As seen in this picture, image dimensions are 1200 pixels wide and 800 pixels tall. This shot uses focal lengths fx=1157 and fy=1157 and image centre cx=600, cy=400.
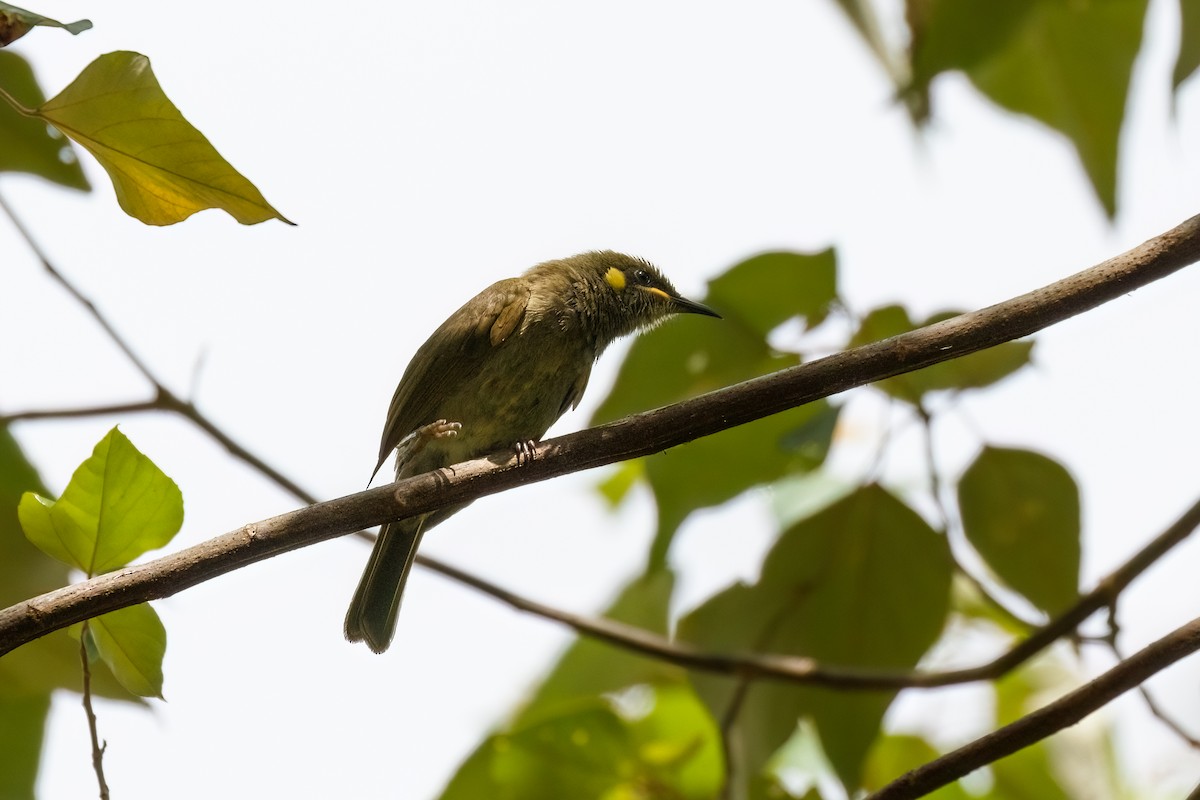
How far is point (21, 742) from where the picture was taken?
2.93 m

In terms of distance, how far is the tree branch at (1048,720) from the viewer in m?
2.34

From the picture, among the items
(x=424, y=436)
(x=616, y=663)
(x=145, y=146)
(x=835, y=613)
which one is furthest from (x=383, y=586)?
(x=145, y=146)

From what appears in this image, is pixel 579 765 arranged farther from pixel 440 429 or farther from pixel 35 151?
pixel 35 151

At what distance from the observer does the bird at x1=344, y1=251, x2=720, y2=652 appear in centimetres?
432

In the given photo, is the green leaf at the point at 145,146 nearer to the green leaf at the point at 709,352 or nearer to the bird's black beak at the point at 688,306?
the green leaf at the point at 709,352

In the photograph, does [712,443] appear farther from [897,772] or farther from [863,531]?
[897,772]

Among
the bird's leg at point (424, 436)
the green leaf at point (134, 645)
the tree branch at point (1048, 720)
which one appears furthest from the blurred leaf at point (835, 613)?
the green leaf at point (134, 645)

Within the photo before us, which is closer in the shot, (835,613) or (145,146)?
(145,146)

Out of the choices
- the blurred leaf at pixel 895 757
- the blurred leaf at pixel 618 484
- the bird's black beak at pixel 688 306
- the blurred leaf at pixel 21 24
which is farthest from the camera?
the blurred leaf at pixel 618 484

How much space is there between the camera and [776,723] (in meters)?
3.46

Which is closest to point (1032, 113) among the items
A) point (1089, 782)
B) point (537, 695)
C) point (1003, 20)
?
point (1003, 20)

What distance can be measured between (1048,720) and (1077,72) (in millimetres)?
2289

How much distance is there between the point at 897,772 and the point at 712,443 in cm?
135

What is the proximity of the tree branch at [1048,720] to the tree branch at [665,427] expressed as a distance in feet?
2.37
